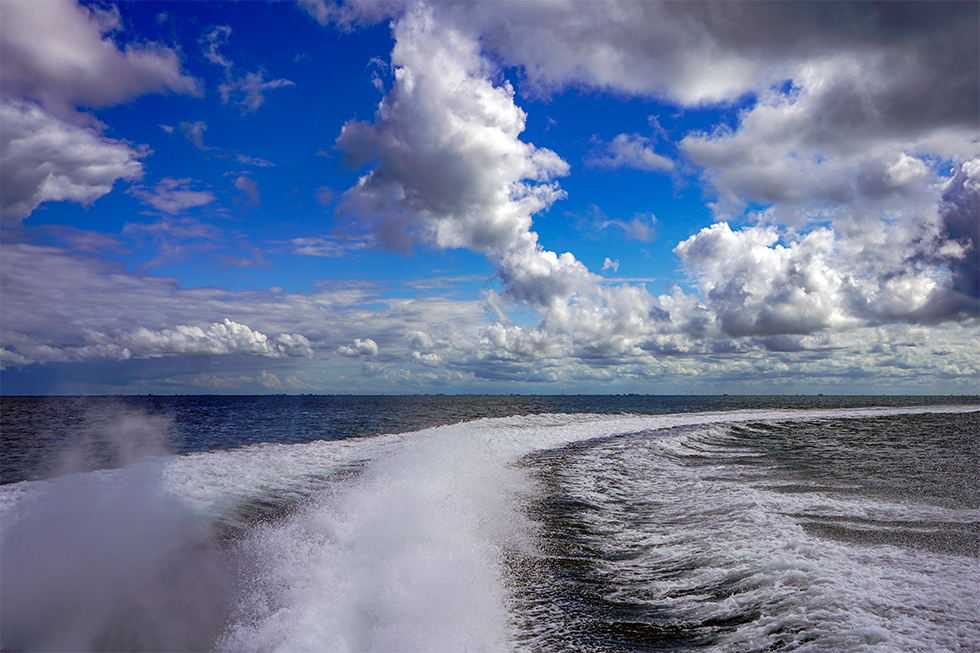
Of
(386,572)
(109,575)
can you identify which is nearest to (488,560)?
(386,572)

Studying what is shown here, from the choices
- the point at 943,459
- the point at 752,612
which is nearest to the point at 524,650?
the point at 752,612

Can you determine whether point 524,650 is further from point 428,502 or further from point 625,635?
point 428,502

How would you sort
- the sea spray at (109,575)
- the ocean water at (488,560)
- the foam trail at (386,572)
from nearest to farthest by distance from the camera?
the foam trail at (386,572) → the ocean water at (488,560) → the sea spray at (109,575)

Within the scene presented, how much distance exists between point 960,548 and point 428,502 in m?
9.85

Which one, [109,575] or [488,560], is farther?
[488,560]

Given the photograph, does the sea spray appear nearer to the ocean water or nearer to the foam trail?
the ocean water

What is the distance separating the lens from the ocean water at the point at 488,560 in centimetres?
608

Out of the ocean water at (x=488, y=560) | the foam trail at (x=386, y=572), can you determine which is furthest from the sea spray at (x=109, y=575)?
the foam trail at (x=386, y=572)

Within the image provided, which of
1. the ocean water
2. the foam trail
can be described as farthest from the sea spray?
the foam trail

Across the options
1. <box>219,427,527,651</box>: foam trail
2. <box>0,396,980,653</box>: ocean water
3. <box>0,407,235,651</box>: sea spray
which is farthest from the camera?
<box>0,407,235,651</box>: sea spray

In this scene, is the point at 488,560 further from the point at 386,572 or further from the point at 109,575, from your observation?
the point at 109,575

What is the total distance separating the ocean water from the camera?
19.9 feet

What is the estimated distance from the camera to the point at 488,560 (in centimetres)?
873

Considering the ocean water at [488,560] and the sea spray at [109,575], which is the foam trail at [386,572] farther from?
the sea spray at [109,575]
